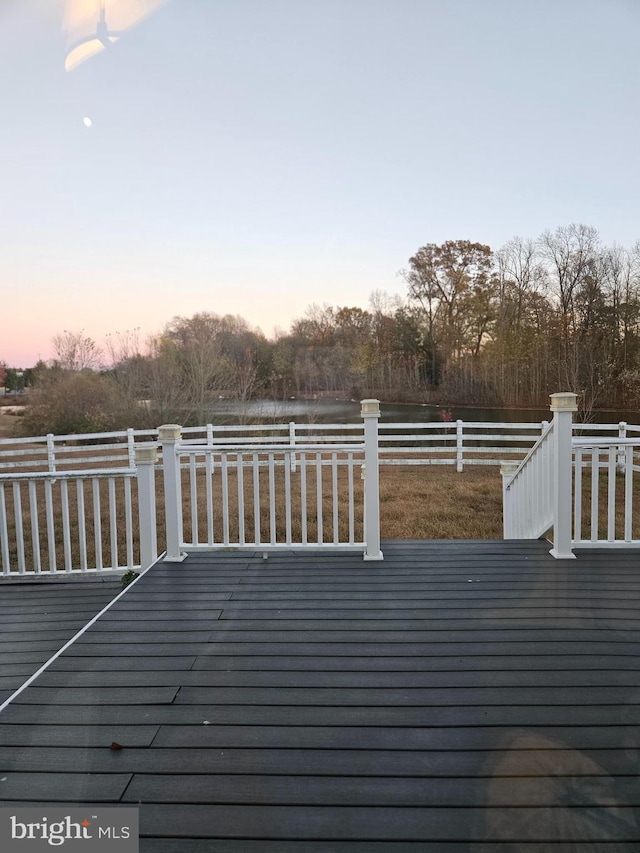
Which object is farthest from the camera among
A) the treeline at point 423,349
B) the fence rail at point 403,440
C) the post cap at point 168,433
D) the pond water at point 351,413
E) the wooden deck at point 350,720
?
the pond water at point 351,413

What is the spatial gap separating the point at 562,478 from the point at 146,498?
2.85 metres

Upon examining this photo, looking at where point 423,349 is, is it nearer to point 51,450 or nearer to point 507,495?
point 507,495

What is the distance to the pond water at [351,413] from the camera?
9.55 meters

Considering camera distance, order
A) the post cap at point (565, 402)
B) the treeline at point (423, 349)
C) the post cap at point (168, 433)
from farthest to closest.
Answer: the treeline at point (423, 349) → the post cap at point (168, 433) → the post cap at point (565, 402)

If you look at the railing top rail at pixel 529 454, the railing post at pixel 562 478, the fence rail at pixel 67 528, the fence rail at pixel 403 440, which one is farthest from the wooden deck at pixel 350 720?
the fence rail at pixel 403 440

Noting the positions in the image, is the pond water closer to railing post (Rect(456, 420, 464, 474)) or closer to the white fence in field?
railing post (Rect(456, 420, 464, 474))

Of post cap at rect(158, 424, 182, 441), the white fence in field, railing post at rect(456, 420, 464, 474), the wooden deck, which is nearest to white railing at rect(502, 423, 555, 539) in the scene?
the white fence in field

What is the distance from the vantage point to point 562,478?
3.34 m

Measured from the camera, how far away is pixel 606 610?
2.48 meters

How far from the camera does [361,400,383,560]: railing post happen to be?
3.29 meters

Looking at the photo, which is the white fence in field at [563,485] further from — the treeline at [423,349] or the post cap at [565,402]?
the treeline at [423,349]

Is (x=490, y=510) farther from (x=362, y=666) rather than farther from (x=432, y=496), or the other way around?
(x=362, y=666)

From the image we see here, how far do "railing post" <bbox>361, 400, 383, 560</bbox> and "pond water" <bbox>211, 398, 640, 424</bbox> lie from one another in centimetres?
604

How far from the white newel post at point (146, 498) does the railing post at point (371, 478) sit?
142 cm
